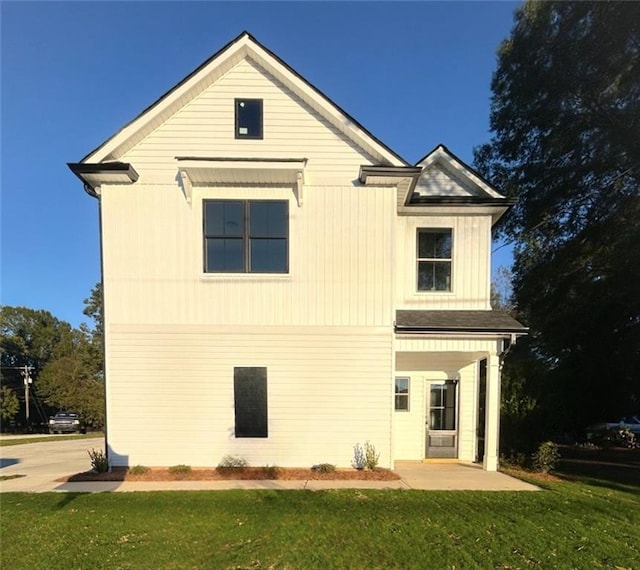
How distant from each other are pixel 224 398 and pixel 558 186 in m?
13.7

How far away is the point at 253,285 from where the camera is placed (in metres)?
8.98

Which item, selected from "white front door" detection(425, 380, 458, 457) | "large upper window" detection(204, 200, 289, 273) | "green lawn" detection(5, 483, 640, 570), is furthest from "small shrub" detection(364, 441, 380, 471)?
"large upper window" detection(204, 200, 289, 273)

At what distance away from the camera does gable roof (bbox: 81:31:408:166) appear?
8.80 meters

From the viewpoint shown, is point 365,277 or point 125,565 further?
point 365,277

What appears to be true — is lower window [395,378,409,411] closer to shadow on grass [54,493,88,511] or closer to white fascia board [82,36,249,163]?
shadow on grass [54,493,88,511]

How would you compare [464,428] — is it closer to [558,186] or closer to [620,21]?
[558,186]

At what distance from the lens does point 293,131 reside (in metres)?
9.09

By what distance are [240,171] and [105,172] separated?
9.80 feet

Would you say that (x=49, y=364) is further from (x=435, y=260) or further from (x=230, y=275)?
(x=435, y=260)

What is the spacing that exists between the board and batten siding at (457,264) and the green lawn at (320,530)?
4.40 m

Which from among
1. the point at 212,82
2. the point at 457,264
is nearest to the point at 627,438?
the point at 457,264

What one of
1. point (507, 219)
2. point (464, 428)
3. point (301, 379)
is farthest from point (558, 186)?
point (301, 379)

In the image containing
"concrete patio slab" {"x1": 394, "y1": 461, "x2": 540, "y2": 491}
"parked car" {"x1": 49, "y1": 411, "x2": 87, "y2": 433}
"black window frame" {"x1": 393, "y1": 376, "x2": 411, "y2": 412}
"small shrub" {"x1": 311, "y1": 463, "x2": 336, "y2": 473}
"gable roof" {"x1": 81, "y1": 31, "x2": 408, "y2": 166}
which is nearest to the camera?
"concrete patio slab" {"x1": 394, "y1": 461, "x2": 540, "y2": 491}

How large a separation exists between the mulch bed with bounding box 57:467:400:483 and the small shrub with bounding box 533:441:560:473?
→ 11.8ft
